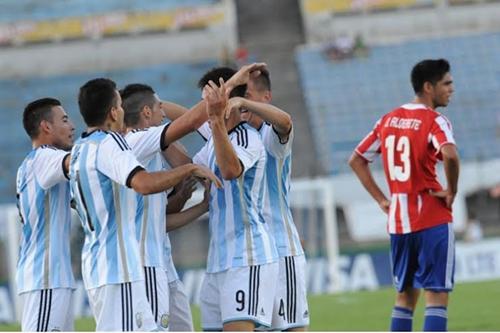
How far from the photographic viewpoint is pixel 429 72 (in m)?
7.53

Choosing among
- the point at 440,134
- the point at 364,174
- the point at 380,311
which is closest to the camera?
the point at 440,134

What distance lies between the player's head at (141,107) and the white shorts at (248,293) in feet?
3.03

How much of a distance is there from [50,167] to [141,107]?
2.04 feet

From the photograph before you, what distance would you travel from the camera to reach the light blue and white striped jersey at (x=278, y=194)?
6309 mm

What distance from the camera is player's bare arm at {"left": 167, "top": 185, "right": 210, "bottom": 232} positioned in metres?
6.37

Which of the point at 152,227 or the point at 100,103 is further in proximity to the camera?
the point at 152,227

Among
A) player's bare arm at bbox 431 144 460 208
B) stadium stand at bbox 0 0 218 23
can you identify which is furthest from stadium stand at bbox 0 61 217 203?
player's bare arm at bbox 431 144 460 208

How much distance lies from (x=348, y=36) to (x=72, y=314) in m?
21.5

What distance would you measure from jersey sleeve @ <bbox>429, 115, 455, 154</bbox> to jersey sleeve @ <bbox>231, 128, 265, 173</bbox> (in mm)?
1688

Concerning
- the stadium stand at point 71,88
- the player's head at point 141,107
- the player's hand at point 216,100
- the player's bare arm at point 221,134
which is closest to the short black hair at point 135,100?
the player's head at point 141,107

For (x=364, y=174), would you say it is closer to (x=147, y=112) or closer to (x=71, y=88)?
(x=147, y=112)

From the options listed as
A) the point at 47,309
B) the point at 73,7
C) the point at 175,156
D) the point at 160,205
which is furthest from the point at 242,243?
the point at 73,7

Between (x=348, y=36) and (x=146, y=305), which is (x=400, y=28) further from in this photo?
(x=146, y=305)

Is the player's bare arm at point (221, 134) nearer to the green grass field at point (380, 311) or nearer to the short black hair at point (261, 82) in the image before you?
the short black hair at point (261, 82)
